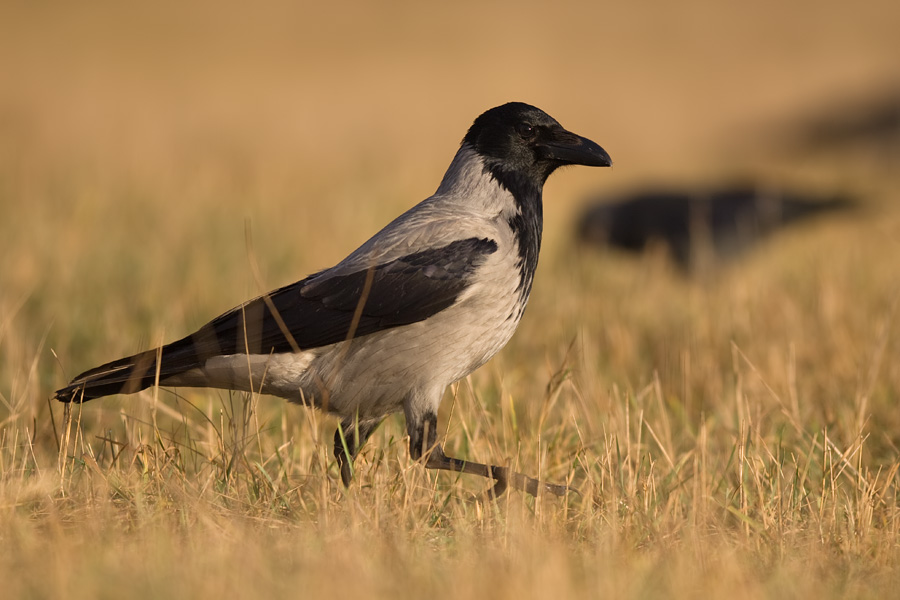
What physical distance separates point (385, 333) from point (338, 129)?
1246cm

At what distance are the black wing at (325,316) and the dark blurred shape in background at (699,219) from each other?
5.01 meters

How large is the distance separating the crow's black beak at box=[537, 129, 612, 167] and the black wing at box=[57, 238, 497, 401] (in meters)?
0.63

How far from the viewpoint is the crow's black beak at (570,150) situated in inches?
179

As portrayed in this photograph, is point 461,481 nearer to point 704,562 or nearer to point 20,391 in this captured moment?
point 704,562

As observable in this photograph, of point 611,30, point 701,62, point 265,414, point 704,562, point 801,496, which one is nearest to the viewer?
point 704,562

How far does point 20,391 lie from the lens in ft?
17.0

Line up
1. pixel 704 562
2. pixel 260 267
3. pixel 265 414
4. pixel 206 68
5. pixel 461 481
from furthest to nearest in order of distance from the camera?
pixel 206 68 < pixel 260 267 < pixel 265 414 < pixel 461 481 < pixel 704 562

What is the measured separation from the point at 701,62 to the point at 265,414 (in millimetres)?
22416

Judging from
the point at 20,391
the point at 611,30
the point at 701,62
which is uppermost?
the point at 611,30

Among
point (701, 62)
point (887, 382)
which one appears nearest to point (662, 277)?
point (887, 382)

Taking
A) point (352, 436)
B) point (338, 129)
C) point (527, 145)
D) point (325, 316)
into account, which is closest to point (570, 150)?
point (527, 145)

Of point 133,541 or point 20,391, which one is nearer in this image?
point 133,541

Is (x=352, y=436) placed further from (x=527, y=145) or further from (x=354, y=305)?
(x=527, y=145)

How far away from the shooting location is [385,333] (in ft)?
14.0
